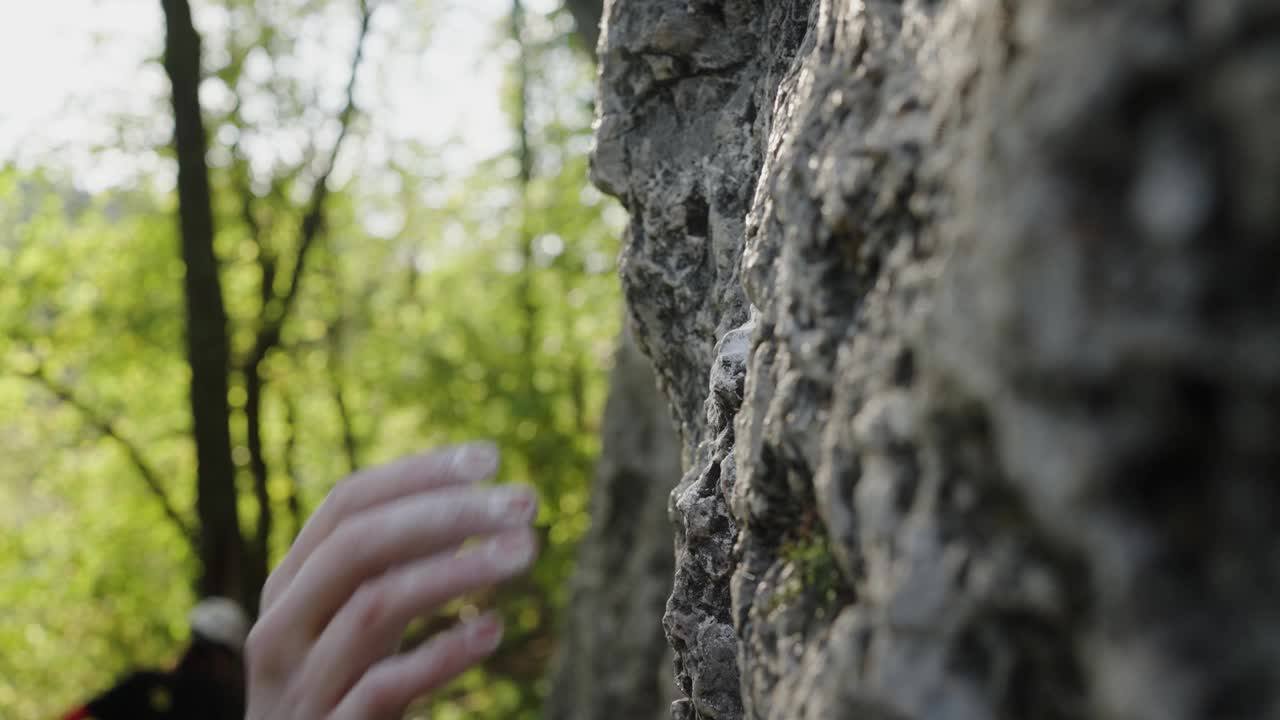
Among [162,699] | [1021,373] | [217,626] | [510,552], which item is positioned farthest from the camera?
[217,626]

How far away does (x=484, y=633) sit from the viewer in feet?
3.45

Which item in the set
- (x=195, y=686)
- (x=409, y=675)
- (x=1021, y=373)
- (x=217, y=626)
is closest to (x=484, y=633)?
(x=409, y=675)

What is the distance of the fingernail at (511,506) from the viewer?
1.02 m

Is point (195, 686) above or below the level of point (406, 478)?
below

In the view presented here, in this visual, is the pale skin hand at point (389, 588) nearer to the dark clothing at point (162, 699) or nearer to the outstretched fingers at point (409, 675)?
the outstretched fingers at point (409, 675)

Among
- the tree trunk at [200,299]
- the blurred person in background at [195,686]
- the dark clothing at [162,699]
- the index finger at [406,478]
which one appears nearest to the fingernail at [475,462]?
the index finger at [406,478]

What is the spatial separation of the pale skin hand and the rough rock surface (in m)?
4.97

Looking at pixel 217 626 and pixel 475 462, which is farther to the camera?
pixel 217 626

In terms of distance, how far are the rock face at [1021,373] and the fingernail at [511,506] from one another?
8.8 inches

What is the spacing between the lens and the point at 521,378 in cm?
1045

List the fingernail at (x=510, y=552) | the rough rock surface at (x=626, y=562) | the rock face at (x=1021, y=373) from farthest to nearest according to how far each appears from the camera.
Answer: the rough rock surface at (x=626, y=562) → the fingernail at (x=510, y=552) → the rock face at (x=1021, y=373)

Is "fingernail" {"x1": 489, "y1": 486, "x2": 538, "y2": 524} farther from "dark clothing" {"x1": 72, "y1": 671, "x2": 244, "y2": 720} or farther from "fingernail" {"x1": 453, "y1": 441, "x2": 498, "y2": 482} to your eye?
"dark clothing" {"x1": 72, "y1": 671, "x2": 244, "y2": 720}

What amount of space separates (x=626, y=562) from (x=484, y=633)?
5.36 metres

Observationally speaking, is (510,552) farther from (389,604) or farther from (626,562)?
(626,562)
